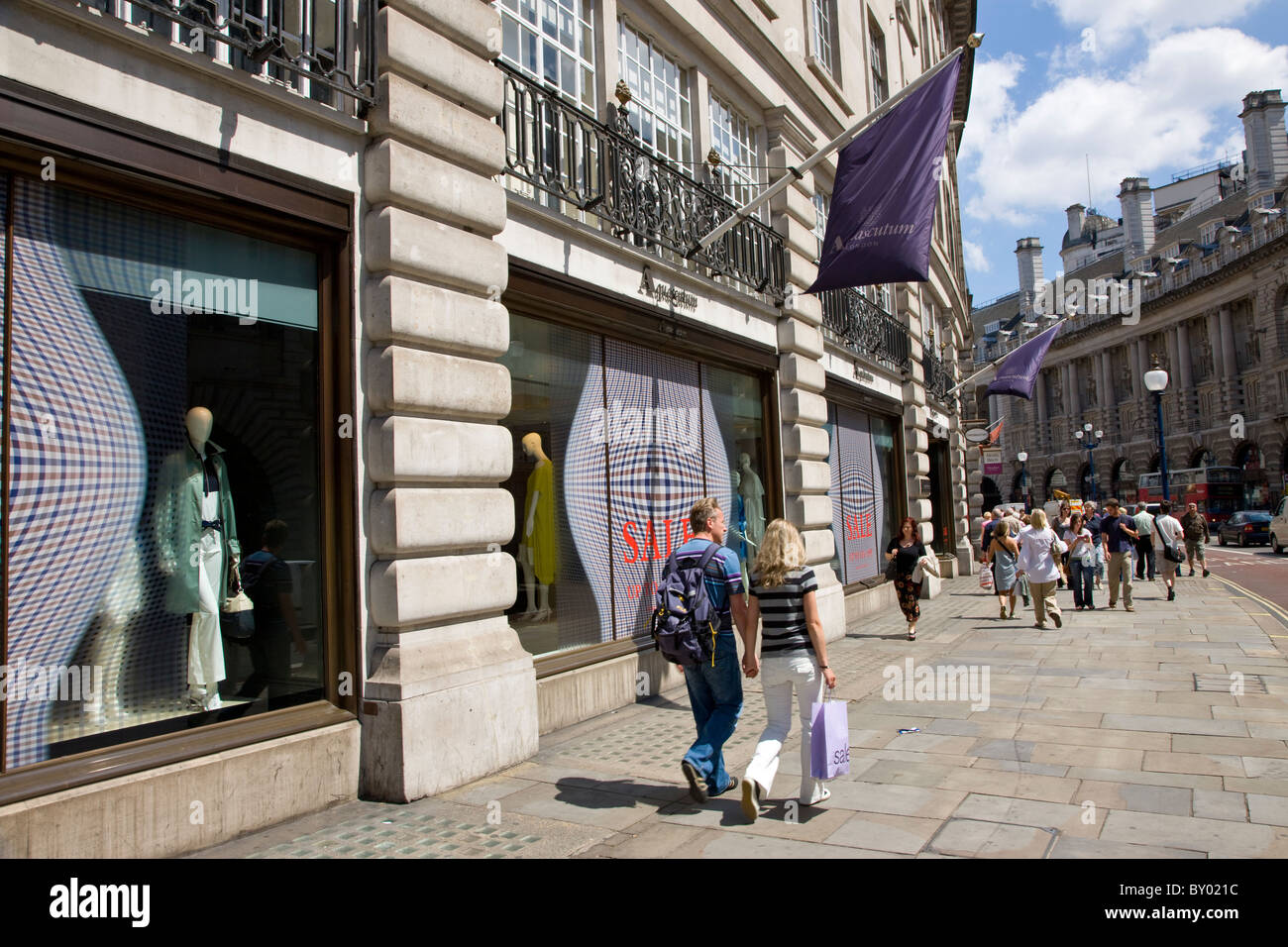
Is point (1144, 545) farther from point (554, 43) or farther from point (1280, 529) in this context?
point (554, 43)

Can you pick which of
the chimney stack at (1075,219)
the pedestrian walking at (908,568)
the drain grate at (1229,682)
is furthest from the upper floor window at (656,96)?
the chimney stack at (1075,219)

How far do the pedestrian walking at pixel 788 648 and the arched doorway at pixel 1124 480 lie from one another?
83.1 metres

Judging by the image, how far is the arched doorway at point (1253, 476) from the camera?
193 ft

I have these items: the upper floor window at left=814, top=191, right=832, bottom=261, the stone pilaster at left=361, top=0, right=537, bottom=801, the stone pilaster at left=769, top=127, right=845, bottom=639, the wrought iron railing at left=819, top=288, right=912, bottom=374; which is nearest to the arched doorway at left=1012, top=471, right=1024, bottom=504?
the wrought iron railing at left=819, top=288, right=912, bottom=374

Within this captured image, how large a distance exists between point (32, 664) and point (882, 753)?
543 cm

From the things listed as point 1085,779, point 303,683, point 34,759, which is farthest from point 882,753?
point 34,759

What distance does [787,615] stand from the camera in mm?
5375

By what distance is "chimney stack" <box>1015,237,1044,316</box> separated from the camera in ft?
324

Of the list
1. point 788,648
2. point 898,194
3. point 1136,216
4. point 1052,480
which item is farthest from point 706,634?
point 1052,480

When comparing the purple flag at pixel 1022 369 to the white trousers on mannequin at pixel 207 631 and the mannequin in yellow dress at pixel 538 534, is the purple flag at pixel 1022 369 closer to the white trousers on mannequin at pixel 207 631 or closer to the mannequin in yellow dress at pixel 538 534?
the mannequin in yellow dress at pixel 538 534

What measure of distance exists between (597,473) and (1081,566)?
1125cm

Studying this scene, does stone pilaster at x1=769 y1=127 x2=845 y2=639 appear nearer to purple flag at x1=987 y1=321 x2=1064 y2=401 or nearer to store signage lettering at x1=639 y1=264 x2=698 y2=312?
store signage lettering at x1=639 y1=264 x2=698 y2=312

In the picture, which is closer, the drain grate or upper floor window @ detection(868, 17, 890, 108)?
the drain grate

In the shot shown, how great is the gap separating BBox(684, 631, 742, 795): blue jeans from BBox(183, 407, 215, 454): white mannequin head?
133 inches
